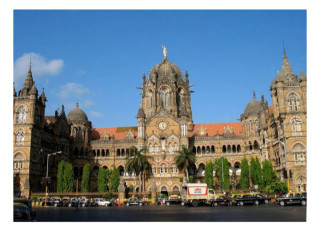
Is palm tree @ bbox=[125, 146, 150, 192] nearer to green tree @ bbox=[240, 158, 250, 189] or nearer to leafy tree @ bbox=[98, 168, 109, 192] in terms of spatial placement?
leafy tree @ bbox=[98, 168, 109, 192]

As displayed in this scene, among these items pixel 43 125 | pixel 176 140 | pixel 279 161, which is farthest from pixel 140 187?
pixel 279 161

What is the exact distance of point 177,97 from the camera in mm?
95312

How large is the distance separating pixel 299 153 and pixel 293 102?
31.6ft

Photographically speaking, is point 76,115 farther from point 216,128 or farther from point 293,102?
point 293,102

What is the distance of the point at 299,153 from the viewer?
213 feet

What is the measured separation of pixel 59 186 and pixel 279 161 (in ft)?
143

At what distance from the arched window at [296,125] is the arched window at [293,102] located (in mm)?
1985

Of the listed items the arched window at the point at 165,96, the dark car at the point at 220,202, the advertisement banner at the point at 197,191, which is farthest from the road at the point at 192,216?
the arched window at the point at 165,96

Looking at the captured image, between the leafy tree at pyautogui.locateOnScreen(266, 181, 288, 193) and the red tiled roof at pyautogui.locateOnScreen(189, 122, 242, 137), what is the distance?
1159 inches

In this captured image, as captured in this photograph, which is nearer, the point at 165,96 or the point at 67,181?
the point at 67,181

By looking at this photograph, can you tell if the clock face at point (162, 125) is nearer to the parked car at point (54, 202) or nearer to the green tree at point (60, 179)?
the green tree at point (60, 179)

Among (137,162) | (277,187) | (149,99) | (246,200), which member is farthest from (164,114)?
(246,200)

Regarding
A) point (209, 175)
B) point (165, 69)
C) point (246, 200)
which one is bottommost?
point (246, 200)

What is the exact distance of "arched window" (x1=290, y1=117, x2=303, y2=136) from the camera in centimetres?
6562
